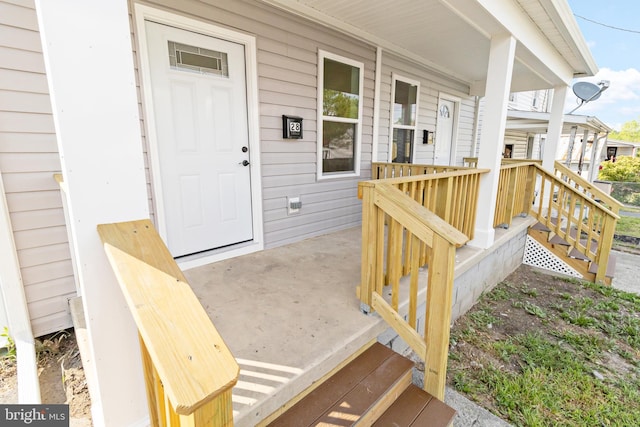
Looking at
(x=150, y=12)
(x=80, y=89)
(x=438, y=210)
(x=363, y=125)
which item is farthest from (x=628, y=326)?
(x=150, y=12)

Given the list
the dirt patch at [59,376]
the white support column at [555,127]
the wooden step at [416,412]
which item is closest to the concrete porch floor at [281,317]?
the wooden step at [416,412]

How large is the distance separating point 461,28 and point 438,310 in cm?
339

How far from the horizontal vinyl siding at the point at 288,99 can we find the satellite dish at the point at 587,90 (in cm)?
474

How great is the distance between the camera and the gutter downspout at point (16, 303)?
1890 mm

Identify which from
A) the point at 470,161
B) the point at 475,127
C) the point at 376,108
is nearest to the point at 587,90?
the point at 475,127

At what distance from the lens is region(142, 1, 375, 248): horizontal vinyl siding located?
112 inches

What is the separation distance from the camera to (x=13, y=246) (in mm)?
1983

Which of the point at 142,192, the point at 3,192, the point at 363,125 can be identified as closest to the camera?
the point at 142,192

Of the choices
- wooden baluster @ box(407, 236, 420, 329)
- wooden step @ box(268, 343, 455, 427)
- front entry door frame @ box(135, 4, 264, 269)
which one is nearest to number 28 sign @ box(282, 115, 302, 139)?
front entry door frame @ box(135, 4, 264, 269)

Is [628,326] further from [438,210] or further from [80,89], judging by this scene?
[80,89]

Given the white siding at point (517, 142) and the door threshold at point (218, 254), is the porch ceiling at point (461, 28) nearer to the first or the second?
the door threshold at point (218, 254)

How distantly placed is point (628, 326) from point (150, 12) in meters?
5.01

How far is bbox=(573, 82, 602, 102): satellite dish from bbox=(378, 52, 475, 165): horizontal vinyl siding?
188 centimetres

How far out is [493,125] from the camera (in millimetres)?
3201
